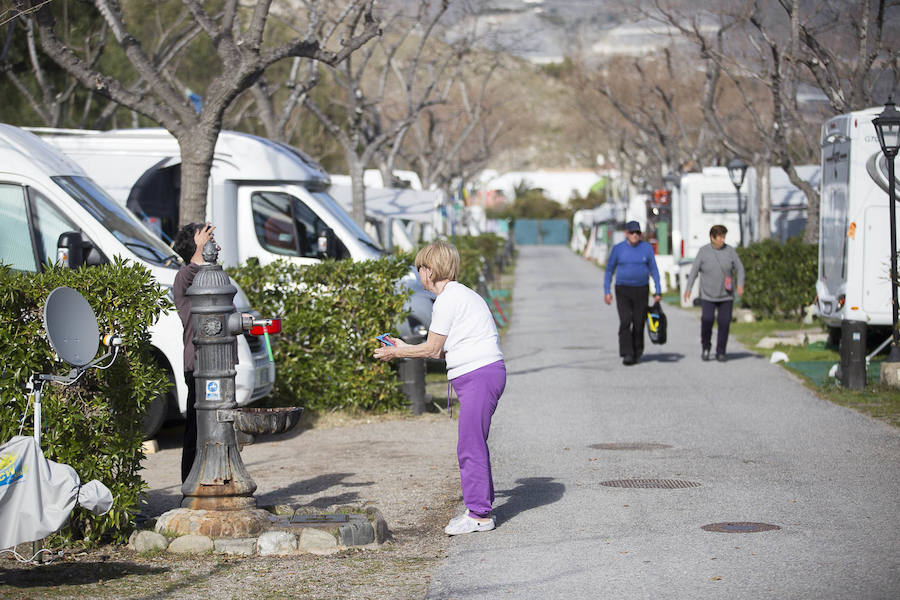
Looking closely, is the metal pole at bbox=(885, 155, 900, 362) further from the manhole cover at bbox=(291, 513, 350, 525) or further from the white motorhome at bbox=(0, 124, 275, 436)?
the manhole cover at bbox=(291, 513, 350, 525)

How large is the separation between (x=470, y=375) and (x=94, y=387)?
207 centimetres

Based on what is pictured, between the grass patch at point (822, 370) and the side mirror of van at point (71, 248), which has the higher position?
the side mirror of van at point (71, 248)

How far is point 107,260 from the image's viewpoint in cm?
1041

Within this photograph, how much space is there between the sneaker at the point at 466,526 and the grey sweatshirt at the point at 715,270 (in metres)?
9.56

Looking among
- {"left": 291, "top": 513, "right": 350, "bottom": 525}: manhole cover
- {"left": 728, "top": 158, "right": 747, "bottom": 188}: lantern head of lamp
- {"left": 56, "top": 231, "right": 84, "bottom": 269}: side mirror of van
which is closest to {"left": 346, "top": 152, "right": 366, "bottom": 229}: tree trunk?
{"left": 728, "top": 158, "right": 747, "bottom": 188}: lantern head of lamp

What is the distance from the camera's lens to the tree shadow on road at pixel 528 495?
7.62 meters

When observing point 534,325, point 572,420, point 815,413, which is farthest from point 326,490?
point 534,325

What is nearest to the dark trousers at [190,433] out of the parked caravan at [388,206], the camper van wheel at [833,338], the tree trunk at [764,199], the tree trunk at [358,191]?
the camper van wheel at [833,338]

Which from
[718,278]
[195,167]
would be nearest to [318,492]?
[195,167]

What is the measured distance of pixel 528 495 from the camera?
26.5 ft

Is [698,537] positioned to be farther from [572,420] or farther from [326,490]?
[572,420]

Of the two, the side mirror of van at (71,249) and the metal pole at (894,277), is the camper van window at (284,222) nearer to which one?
the side mirror of van at (71,249)

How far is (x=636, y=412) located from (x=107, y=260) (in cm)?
521

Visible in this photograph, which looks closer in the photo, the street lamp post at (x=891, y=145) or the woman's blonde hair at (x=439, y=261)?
the woman's blonde hair at (x=439, y=261)
